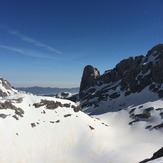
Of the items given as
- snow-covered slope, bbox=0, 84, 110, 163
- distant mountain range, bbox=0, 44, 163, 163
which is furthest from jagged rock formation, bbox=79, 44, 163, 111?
snow-covered slope, bbox=0, 84, 110, 163

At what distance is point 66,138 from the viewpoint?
292 feet

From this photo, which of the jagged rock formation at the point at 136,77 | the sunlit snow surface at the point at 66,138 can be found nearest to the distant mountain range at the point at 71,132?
the sunlit snow surface at the point at 66,138

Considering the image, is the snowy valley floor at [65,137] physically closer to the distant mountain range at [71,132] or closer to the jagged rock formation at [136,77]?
the distant mountain range at [71,132]

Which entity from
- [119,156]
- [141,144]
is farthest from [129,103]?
[119,156]

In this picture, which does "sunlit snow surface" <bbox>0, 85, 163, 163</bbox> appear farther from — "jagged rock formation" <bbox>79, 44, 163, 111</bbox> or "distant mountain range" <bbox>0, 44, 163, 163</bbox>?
"jagged rock formation" <bbox>79, 44, 163, 111</bbox>

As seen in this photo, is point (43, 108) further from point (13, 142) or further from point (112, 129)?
point (112, 129)

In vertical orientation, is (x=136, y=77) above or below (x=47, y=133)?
above

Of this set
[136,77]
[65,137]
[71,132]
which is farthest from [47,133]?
[136,77]

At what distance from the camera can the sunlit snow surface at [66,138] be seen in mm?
74288

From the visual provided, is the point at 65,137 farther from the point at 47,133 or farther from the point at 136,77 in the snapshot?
the point at 136,77

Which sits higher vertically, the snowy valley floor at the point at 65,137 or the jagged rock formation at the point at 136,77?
the jagged rock formation at the point at 136,77

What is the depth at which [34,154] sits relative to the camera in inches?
2965

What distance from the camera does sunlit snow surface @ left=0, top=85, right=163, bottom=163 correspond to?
74.3 meters

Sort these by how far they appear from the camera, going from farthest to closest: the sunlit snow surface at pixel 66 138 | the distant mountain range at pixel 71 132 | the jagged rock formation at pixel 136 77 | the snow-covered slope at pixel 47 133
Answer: the jagged rock formation at pixel 136 77
the distant mountain range at pixel 71 132
the snow-covered slope at pixel 47 133
the sunlit snow surface at pixel 66 138
